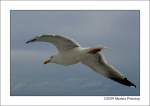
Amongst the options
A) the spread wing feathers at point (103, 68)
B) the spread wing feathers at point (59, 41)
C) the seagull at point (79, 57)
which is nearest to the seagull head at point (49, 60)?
the seagull at point (79, 57)

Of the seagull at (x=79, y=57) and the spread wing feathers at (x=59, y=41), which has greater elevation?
the spread wing feathers at (x=59, y=41)

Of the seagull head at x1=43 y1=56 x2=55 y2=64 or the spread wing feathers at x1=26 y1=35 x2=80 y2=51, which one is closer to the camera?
the spread wing feathers at x1=26 y1=35 x2=80 y2=51

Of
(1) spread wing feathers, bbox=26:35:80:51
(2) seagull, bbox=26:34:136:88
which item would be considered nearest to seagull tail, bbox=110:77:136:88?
(2) seagull, bbox=26:34:136:88

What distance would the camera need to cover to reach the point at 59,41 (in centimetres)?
530

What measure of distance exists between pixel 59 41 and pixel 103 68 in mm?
395

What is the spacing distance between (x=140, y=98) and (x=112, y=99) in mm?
192

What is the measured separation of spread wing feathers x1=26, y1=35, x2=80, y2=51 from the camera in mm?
5223

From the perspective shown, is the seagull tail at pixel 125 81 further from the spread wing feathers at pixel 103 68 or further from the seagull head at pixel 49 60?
the seagull head at pixel 49 60

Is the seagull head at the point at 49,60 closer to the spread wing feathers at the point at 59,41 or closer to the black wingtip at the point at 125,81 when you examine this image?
the spread wing feathers at the point at 59,41

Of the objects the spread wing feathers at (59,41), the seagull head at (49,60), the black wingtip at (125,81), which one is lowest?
the black wingtip at (125,81)

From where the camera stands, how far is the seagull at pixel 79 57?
5281mm

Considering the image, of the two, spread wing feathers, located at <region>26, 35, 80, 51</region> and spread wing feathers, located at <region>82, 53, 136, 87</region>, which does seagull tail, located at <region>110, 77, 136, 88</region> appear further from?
spread wing feathers, located at <region>26, 35, 80, 51</region>

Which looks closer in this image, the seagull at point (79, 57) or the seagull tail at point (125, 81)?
the seagull at point (79, 57)

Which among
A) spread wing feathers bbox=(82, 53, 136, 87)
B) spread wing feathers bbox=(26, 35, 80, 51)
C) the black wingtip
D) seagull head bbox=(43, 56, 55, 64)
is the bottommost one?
the black wingtip
